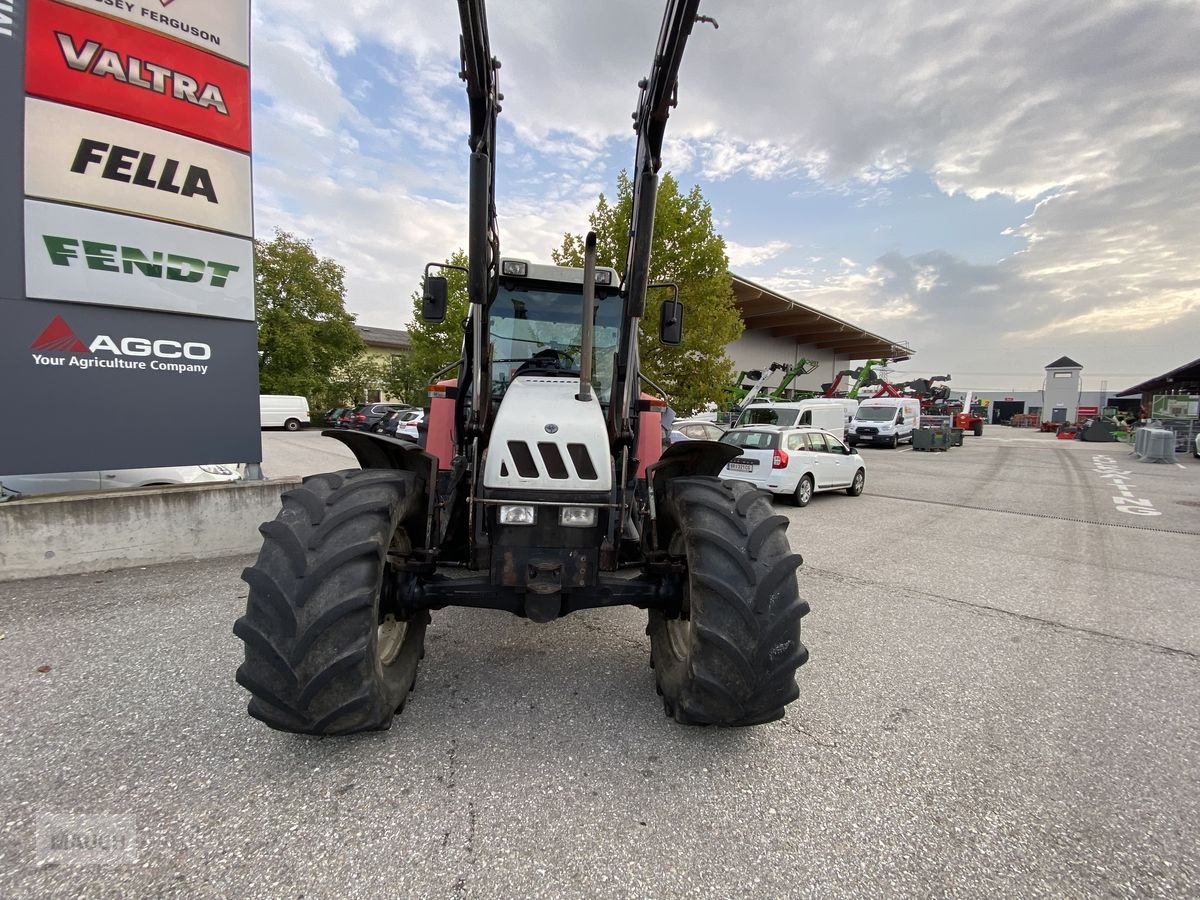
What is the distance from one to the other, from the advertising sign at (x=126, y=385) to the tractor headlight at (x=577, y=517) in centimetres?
483

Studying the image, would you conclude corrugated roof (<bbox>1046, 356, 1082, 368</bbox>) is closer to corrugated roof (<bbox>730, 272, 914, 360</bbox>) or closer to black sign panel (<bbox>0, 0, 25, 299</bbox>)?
corrugated roof (<bbox>730, 272, 914, 360</bbox>)

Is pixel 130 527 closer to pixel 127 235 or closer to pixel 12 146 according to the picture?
pixel 127 235

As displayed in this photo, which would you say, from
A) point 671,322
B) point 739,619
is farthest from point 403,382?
point 739,619

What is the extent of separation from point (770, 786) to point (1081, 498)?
44.1ft

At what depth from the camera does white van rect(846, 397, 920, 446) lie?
83.2 ft

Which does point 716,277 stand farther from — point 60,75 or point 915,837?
point 915,837

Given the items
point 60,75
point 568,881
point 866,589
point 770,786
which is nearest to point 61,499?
point 60,75

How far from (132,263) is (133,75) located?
175cm

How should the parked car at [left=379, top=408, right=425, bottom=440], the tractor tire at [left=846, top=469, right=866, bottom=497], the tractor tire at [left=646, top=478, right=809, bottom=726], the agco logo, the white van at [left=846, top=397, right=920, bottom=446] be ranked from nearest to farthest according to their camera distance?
the tractor tire at [left=646, top=478, right=809, bottom=726]
the agco logo
the tractor tire at [left=846, top=469, right=866, bottom=497]
the parked car at [left=379, top=408, right=425, bottom=440]
the white van at [left=846, top=397, right=920, bottom=446]

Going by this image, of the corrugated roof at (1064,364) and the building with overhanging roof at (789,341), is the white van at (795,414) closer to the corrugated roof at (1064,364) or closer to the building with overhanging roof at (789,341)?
the building with overhanging roof at (789,341)

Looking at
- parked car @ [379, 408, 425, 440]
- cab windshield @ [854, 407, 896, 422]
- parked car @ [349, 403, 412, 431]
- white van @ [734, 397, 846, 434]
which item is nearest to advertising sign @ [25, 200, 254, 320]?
parked car @ [379, 408, 425, 440]

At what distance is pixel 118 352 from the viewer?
511cm

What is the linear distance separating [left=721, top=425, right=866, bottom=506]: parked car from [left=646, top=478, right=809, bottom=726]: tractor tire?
23.5 feet

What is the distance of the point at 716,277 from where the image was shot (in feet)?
50.5
